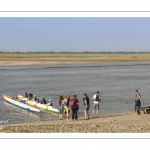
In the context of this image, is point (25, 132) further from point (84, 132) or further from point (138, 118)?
point (138, 118)

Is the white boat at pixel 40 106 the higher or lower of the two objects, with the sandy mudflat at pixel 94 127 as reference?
higher

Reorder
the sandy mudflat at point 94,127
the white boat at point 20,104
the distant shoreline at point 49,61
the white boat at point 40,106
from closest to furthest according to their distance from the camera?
the sandy mudflat at point 94,127 → the white boat at point 40,106 → the white boat at point 20,104 → the distant shoreline at point 49,61

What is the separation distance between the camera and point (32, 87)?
105ft

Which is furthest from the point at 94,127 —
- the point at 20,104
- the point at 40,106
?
the point at 20,104

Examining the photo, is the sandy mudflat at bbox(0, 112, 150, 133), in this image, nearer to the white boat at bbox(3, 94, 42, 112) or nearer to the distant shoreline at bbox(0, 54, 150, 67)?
the white boat at bbox(3, 94, 42, 112)

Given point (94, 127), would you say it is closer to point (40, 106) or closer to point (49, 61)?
point (40, 106)

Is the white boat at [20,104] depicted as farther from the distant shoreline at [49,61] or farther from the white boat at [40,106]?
the distant shoreline at [49,61]

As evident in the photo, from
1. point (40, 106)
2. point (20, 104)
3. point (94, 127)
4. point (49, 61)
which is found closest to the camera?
point (94, 127)

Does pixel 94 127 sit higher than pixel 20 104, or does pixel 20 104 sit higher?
pixel 20 104

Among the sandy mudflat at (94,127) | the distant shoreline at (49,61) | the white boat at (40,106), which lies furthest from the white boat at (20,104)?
the distant shoreline at (49,61)

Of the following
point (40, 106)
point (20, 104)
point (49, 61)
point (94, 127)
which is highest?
point (49, 61)

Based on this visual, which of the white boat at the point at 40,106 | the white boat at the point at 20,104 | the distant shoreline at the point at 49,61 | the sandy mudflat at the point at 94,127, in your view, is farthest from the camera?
the distant shoreline at the point at 49,61
